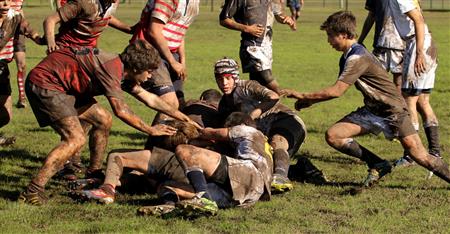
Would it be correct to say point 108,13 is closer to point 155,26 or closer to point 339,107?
point 155,26

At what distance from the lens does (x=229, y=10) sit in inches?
382

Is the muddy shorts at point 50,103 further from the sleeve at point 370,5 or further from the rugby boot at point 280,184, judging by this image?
the sleeve at point 370,5

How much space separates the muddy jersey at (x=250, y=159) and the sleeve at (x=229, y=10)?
93.9 inches

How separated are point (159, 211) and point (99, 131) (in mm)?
1648

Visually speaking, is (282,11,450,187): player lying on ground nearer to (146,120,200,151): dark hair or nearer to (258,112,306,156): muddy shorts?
(258,112,306,156): muddy shorts

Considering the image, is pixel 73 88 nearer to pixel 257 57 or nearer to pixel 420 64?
pixel 257 57

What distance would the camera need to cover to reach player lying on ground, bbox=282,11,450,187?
8047 millimetres

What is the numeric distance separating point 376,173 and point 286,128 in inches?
41.8

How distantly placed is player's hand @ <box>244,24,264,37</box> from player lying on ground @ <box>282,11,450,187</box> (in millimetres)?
1461

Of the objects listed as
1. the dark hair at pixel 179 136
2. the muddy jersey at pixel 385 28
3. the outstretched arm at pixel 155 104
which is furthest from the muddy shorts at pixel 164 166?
the muddy jersey at pixel 385 28

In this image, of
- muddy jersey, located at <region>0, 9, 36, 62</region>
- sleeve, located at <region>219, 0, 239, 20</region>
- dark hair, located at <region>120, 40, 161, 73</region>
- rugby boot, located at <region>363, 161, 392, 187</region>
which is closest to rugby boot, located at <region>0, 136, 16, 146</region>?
muddy jersey, located at <region>0, 9, 36, 62</region>

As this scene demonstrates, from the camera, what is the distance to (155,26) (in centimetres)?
864

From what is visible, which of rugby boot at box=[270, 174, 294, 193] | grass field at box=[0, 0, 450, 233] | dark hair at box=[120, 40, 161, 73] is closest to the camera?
grass field at box=[0, 0, 450, 233]

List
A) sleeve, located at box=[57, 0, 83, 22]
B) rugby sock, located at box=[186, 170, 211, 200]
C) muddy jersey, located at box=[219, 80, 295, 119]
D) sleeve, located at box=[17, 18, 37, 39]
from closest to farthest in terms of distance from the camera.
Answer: rugby sock, located at box=[186, 170, 211, 200] < sleeve, located at box=[57, 0, 83, 22] < muddy jersey, located at box=[219, 80, 295, 119] < sleeve, located at box=[17, 18, 37, 39]
